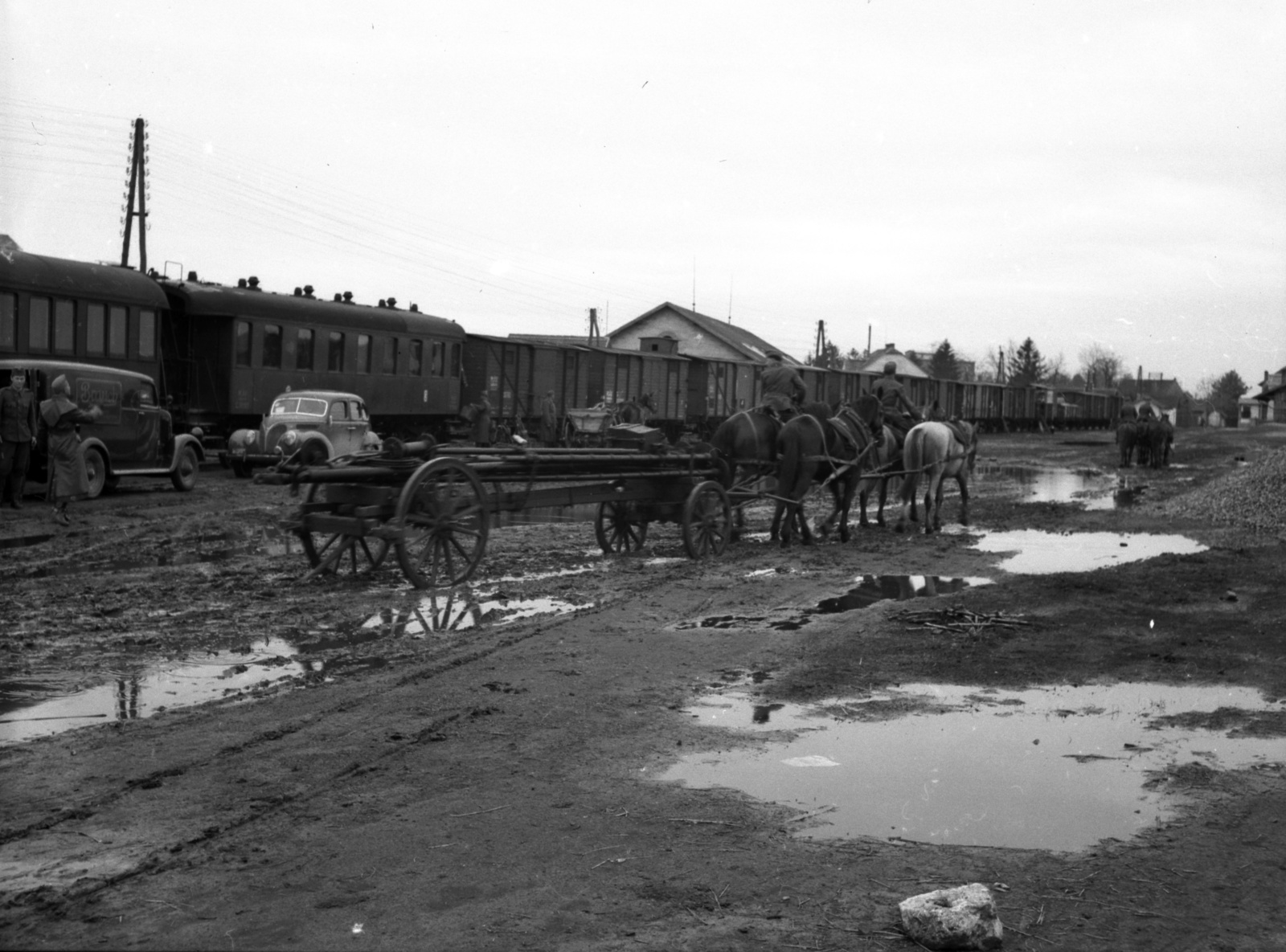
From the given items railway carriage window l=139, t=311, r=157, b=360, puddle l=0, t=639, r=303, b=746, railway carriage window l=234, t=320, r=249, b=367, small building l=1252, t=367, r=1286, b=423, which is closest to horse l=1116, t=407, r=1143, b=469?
railway carriage window l=234, t=320, r=249, b=367

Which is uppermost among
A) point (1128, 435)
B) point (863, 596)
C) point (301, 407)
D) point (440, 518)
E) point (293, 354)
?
point (293, 354)

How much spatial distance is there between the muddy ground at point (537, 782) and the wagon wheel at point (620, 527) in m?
2.25

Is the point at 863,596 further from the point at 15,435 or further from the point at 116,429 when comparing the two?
the point at 116,429

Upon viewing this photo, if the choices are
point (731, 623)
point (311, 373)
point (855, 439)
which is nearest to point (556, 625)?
point (731, 623)

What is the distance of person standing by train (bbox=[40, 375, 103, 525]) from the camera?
15.2 meters

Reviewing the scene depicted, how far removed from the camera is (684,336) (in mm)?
74312

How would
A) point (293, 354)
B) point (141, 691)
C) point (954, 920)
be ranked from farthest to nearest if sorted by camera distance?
point (293, 354), point (141, 691), point (954, 920)

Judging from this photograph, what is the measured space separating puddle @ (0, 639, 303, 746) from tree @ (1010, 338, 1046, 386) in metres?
134

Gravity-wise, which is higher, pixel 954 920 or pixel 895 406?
pixel 895 406

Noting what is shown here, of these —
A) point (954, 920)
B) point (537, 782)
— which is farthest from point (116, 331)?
point (954, 920)

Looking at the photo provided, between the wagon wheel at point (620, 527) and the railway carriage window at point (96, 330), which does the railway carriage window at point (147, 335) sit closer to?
the railway carriage window at point (96, 330)

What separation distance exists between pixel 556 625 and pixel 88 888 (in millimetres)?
5124

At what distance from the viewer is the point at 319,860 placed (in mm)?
4422

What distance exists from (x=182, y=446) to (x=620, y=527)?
31.2 feet
